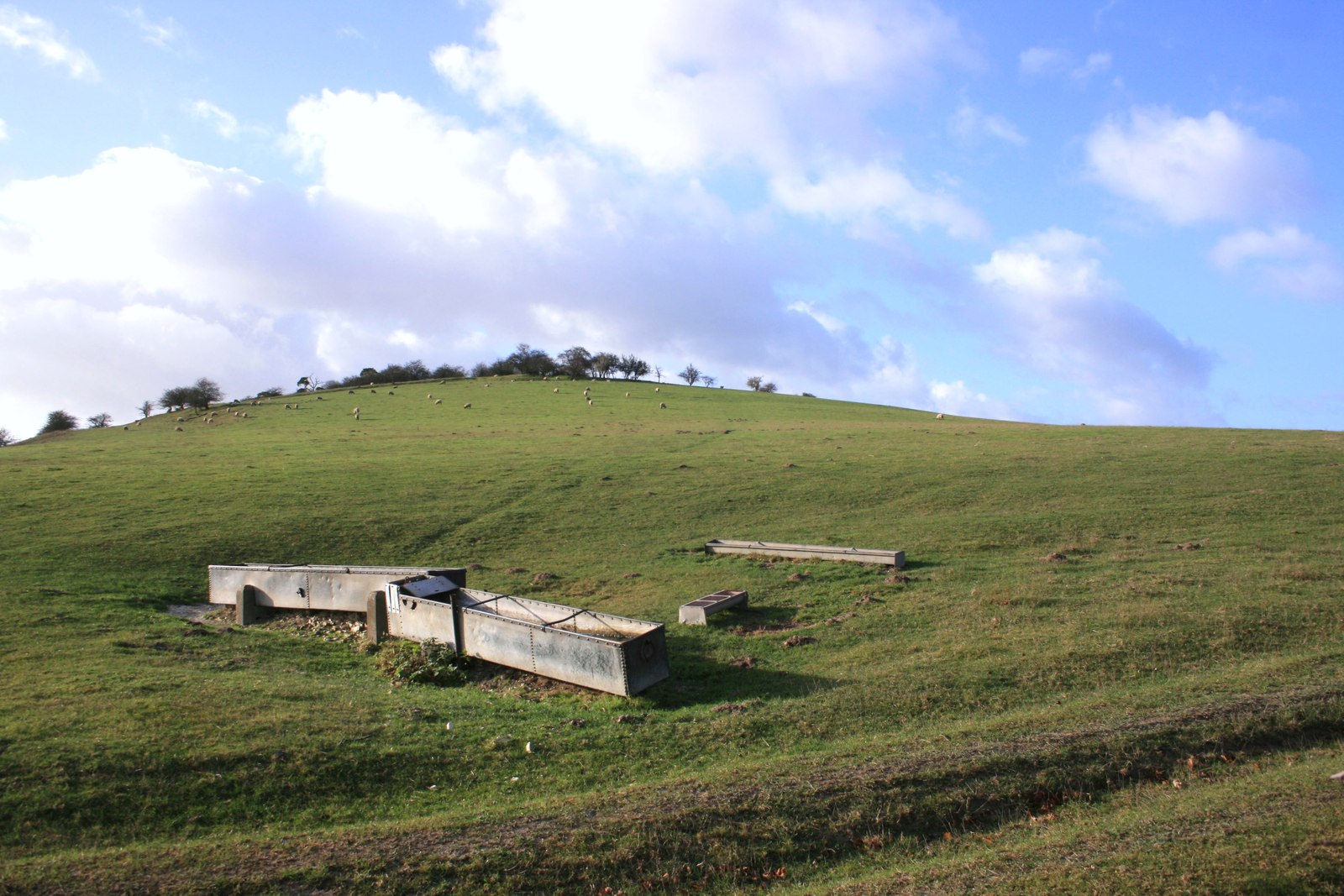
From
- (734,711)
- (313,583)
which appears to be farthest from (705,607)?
(313,583)

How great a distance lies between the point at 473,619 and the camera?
14992mm

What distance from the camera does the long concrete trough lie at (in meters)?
21.2

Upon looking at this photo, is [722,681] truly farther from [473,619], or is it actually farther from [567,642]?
[473,619]

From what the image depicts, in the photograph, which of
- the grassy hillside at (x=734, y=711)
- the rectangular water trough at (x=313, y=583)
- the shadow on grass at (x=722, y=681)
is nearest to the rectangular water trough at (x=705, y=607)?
the grassy hillside at (x=734, y=711)

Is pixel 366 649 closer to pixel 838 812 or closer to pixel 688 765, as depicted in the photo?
pixel 688 765

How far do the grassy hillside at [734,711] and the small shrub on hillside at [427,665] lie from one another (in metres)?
0.45

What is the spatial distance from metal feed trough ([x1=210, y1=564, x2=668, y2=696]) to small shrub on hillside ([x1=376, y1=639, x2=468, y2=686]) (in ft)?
0.89

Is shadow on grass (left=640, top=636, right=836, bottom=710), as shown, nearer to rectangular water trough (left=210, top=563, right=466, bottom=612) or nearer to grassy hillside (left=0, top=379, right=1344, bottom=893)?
grassy hillside (left=0, top=379, right=1344, bottom=893)

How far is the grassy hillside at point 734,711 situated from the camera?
8.21 metres

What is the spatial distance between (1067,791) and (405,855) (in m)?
7.07

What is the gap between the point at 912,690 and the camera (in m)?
12.9

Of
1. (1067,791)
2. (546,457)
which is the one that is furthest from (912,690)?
(546,457)

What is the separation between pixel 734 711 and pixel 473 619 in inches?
203

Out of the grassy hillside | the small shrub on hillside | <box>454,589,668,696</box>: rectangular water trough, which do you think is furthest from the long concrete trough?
the small shrub on hillside
